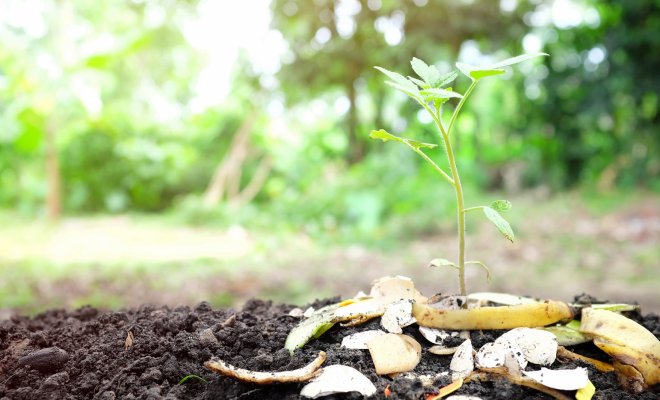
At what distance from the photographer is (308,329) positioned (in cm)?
87

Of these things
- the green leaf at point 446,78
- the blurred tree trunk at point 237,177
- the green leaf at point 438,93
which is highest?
the green leaf at point 446,78

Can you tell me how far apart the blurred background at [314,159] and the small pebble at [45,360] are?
2122 millimetres

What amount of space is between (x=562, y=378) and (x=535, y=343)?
8cm

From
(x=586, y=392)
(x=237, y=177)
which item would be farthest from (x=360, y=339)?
(x=237, y=177)

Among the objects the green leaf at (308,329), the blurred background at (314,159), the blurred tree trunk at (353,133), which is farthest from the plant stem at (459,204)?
the blurred tree trunk at (353,133)

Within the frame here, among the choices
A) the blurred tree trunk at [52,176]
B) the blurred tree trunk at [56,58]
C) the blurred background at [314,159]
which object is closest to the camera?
the blurred background at [314,159]

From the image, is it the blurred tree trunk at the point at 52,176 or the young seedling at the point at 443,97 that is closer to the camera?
the young seedling at the point at 443,97

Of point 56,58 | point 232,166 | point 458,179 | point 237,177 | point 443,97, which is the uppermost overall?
point 56,58

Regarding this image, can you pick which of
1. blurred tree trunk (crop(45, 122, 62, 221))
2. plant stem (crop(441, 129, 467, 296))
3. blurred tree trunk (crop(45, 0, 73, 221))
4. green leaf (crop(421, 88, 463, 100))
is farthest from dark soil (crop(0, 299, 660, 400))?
blurred tree trunk (crop(45, 122, 62, 221))

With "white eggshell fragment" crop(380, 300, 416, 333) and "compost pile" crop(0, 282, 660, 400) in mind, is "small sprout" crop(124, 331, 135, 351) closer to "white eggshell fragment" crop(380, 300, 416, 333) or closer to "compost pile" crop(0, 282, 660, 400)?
"compost pile" crop(0, 282, 660, 400)

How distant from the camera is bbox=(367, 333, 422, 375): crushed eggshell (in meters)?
0.79

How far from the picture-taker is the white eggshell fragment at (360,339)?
847mm

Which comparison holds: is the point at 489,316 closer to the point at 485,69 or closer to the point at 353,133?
the point at 485,69

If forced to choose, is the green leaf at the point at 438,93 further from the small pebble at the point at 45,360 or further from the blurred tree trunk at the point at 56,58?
the blurred tree trunk at the point at 56,58
